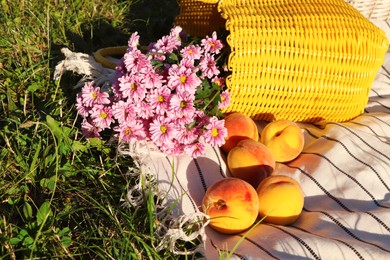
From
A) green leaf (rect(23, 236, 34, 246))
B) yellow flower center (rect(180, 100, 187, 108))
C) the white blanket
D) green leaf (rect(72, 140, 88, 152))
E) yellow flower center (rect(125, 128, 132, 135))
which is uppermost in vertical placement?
yellow flower center (rect(180, 100, 187, 108))

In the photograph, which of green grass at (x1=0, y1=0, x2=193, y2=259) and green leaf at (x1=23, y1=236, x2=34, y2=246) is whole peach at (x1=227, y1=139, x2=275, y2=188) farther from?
green leaf at (x1=23, y1=236, x2=34, y2=246)

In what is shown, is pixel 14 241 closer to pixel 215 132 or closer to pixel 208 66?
pixel 215 132

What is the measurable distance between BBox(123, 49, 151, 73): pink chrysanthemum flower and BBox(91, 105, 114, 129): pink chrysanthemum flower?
5.9 inches

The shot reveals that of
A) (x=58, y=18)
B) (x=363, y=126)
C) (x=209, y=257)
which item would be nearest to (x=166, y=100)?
(x=209, y=257)

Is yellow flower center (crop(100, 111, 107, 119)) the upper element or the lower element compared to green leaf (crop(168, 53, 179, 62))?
lower

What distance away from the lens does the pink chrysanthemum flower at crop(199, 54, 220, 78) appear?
6.21 ft

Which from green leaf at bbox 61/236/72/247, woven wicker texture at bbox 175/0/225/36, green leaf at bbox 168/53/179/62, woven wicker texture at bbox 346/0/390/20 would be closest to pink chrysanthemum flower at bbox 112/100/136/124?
green leaf at bbox 168/53/179/62

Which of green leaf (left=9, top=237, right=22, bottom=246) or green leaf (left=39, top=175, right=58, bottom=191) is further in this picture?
green leaf (left=39, top=175, right=58, bottom=191)

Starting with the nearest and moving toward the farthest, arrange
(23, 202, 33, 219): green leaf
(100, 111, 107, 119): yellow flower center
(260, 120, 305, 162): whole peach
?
(23, 202, 33, 219): green leaf
(100, 111, 107, 119): yellow flower center
(260, 120, 305, 162): whole peach

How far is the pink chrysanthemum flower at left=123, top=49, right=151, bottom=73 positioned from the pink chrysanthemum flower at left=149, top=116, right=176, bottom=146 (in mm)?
165

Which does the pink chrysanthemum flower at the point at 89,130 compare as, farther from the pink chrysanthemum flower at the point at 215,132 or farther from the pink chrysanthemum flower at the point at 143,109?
the pink chrysanthemum flower at the point at 215,132

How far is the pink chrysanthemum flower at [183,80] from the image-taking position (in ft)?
5.86

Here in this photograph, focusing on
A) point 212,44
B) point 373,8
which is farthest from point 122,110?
point 373,8

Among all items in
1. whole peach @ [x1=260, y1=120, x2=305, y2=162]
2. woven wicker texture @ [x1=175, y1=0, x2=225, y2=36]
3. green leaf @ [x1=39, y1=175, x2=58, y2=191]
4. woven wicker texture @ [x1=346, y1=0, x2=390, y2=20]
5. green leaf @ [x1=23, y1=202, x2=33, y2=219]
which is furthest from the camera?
woven wicker texture @ [x1=346, y1=0, x2=390, y2=20]
